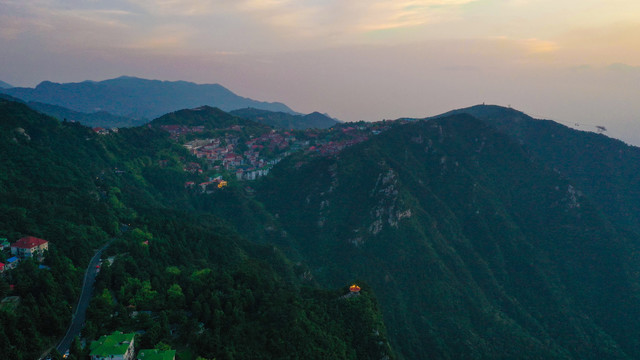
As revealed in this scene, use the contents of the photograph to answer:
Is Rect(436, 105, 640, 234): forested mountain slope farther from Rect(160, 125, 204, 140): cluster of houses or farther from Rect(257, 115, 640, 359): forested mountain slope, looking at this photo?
Rect(160, 125, 204, 140): cluster of houses

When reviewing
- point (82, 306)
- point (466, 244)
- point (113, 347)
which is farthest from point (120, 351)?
point (466, 244)

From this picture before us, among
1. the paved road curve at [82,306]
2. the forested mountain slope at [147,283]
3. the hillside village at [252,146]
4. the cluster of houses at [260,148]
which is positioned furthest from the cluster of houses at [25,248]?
the cluster of houses at [260,148]

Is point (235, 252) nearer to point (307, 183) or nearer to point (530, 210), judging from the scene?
point (307, 183)

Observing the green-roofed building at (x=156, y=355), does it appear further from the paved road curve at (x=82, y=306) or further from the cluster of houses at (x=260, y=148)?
the cluster of houses at (x=260, y=148)

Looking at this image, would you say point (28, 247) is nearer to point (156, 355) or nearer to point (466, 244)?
point (156, 355)

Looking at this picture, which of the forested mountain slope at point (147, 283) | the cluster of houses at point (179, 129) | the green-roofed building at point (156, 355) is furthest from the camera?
the cluster of houses at point (179, 129)

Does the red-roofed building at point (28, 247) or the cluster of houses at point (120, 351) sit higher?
the red-roofed building at point (28, 247)

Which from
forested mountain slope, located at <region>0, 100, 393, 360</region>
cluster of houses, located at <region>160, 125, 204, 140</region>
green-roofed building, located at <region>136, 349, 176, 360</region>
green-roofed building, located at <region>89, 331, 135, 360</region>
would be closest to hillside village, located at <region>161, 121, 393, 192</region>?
cluster of houses, located at <region>160, 125, 204, 140</region>
